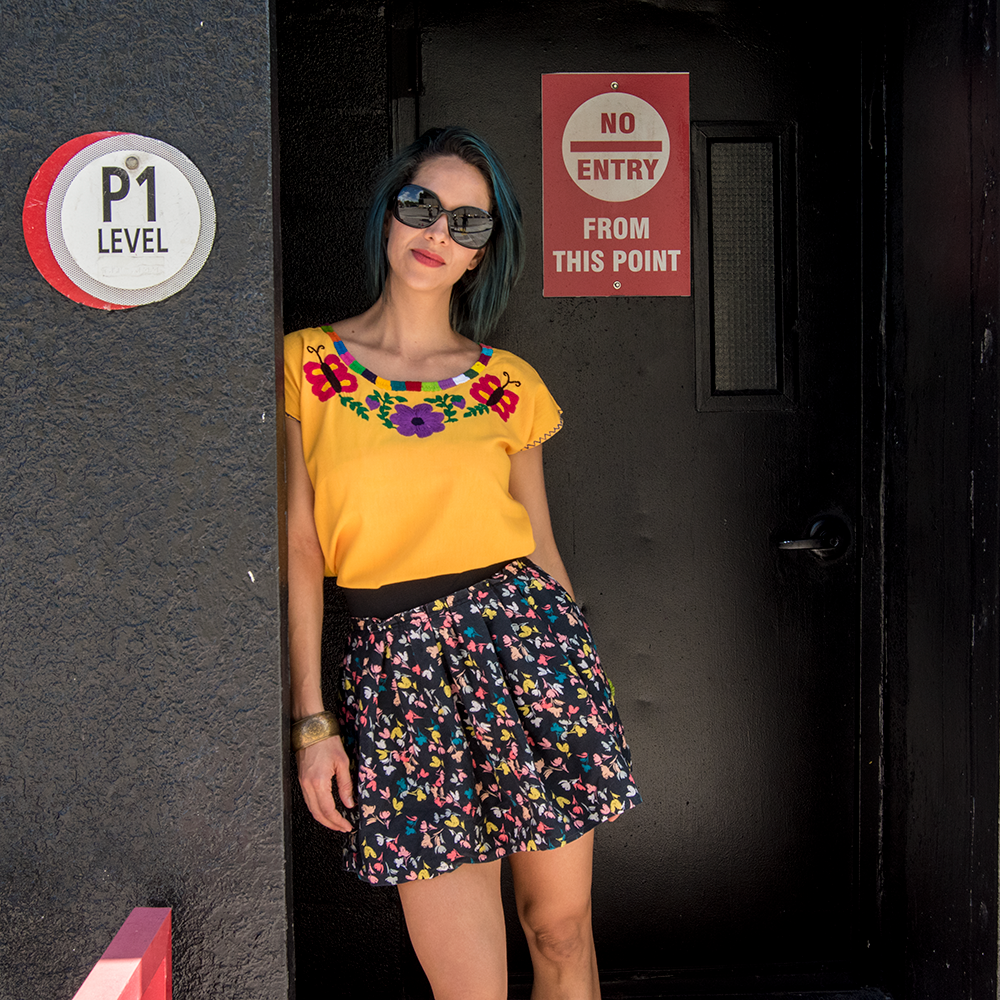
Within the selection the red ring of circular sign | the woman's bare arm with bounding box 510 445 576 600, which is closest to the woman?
the woman's bare arm with bounding box 510 445 576 600

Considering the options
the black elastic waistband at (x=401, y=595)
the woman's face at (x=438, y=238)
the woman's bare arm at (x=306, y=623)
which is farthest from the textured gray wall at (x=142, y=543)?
the woman's face at (x=438, y=238)

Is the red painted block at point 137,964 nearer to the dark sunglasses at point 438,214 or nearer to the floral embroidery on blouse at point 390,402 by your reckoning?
the floral embroidery on blouse at point 390,402

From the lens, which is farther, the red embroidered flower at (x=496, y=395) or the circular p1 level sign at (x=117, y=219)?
the red embroidered flower at (x=496, y=395)

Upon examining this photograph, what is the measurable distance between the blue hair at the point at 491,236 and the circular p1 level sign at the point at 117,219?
50 cm

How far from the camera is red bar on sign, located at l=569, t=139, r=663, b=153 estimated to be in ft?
8.10

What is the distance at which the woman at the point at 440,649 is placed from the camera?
175cm

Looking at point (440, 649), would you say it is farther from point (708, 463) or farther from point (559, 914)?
point (708, 463)

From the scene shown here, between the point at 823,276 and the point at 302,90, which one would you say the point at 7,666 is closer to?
the point at 302,90

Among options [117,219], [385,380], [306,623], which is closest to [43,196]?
[117,219]

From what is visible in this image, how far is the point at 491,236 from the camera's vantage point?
2068 millimetres

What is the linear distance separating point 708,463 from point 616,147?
3.05ft

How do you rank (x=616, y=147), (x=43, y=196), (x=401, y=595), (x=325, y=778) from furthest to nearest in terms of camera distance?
(x=616, y=147) < (x=401, y=595) < (x=325, y=778) < (x=43, y=196)

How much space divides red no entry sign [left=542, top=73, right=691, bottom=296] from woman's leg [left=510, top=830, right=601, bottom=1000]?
149 cm

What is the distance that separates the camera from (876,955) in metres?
2.56
